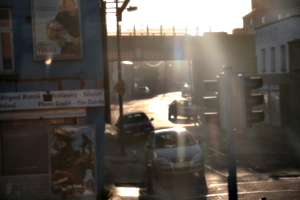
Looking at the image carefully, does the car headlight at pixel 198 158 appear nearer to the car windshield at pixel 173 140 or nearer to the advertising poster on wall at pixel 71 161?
the car windshield at pixel 173 140

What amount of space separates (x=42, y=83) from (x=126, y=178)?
5.86 meters

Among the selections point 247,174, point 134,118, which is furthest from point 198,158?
point 134,118

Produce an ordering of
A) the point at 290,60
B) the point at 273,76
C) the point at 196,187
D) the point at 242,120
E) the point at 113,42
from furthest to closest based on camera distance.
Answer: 1. the point at 113,42
2. the point at 273,76
3. the point at 290,60
4. the point at 196,187
5. the point at 242,120

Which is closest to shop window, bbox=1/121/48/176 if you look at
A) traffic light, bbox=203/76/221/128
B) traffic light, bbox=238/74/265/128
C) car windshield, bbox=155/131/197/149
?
car windshield, bbox=155/131/197/149

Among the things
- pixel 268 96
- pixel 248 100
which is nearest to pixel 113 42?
pixel 268 96

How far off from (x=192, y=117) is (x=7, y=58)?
3040 cm

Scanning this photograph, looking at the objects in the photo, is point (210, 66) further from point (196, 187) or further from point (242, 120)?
point (242, 120)

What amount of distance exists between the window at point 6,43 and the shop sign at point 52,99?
91 cm

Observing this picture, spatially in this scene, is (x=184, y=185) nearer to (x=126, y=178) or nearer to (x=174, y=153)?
(x=174, y=153)

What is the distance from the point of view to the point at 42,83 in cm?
1449

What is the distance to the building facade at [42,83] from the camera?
14242mm

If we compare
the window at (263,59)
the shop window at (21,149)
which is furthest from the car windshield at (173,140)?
the window at (263,59)

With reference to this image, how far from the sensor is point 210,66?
65.7 m

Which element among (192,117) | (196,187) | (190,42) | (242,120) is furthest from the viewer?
(190,42)
